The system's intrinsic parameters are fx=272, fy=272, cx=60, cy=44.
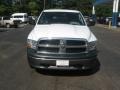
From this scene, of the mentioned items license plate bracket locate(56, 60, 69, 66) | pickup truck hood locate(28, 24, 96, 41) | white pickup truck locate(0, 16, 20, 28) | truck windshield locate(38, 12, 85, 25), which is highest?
truck windshield locate(38, 12, 85, 25)

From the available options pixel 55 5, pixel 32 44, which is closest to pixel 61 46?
pixel 32 44

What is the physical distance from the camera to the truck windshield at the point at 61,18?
9039mm

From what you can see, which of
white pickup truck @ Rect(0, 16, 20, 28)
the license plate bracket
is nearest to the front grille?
the license plate bracket

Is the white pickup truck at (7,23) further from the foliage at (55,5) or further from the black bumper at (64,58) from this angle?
the black bumper at (64,58)

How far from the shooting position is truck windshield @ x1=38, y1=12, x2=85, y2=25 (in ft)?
29.7

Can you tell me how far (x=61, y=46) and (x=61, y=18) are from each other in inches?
90.0

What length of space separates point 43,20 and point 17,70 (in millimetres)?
1966

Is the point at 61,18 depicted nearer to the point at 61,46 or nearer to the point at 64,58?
the point at 61,46

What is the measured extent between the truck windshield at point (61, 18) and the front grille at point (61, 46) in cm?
191

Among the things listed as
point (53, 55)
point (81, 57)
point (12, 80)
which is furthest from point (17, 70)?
point (81, 57)

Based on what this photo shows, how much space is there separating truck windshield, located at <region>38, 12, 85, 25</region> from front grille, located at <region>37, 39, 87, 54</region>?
1906 mm

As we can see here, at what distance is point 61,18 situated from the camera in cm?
920

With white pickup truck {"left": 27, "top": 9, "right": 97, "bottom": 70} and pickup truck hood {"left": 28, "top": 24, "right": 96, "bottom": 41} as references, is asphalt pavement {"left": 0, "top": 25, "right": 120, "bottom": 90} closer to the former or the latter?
white pickup truck {"left": 27, "top": 9, "right": 97, "bottom": 70}

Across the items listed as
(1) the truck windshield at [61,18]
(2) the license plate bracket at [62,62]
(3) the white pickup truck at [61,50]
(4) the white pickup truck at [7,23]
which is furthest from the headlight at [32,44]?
(4) the white pickup truck at [7,23]
